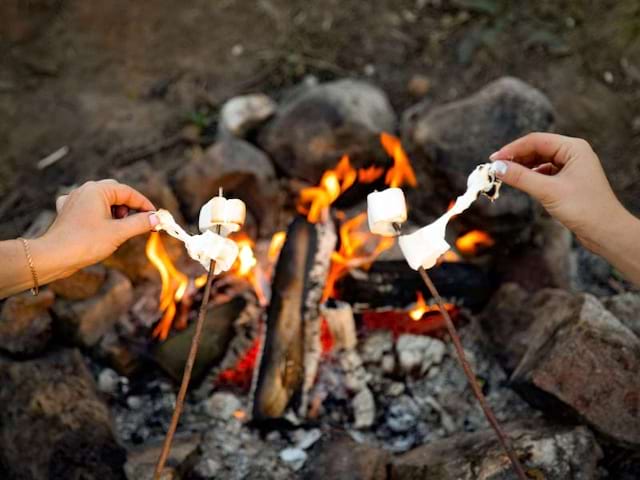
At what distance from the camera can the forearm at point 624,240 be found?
7.04 ft

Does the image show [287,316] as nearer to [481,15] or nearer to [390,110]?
[390,110]

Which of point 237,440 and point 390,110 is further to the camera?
point 390,110

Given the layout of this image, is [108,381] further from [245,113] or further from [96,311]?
[245,113]

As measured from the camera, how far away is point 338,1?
533 cm

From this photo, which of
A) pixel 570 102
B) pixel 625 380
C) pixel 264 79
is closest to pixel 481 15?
pixel 570 102

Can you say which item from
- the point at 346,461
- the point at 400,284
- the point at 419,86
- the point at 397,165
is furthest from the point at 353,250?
the point at 419,86

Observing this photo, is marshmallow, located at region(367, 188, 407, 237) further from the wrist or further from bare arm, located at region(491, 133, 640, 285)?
the wrist

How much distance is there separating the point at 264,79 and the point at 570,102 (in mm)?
2653

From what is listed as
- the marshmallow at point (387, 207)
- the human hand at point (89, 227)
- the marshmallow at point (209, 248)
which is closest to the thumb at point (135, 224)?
the human hand at point (89, 227)

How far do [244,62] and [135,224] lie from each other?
3286 mm

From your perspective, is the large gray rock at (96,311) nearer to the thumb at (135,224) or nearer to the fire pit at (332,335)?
the fire pit at (332,335)

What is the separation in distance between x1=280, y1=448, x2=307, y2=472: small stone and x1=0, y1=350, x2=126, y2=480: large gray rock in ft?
2.70

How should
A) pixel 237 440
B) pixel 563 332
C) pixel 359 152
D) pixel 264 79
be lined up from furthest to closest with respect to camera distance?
pixel 264 79 → pixel 359 152 → pixel 237 440 → pixel 563 332

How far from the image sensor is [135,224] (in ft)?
7.41
